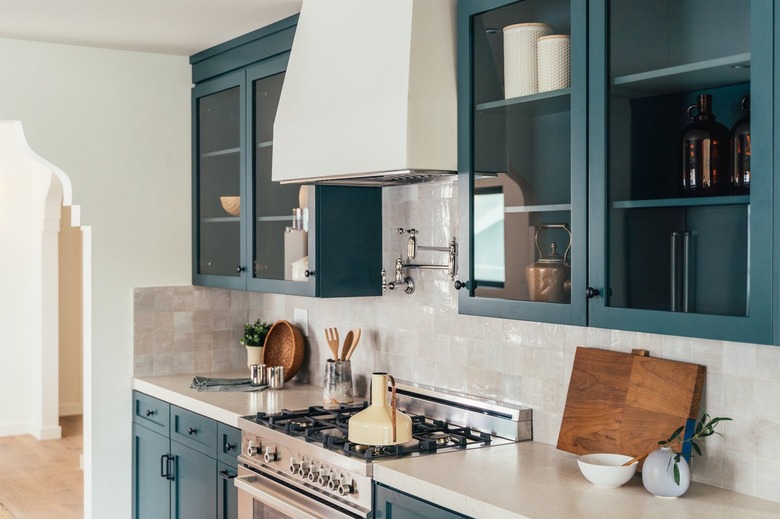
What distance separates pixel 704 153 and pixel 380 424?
130cm

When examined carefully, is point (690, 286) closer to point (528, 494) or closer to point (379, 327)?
point (528, 494)

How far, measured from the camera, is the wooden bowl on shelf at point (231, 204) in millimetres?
4176

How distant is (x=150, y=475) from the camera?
14.0ft

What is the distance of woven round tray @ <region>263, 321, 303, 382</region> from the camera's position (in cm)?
→ 423

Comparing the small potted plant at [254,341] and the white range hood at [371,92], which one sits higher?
the white range hood at [371,92]

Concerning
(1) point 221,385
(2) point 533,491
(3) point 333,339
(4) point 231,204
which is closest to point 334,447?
(2) point 533,491

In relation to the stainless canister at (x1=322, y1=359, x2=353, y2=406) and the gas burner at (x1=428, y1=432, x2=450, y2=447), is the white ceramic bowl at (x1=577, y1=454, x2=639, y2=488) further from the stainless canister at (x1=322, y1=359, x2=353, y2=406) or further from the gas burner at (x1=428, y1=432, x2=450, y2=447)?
the stainless canister at (x1=322, y1=359, x2=353, y2=406)

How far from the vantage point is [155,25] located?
3869 mm

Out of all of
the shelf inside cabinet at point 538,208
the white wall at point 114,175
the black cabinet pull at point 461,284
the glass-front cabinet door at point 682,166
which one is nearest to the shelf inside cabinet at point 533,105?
the glass-front cabinet door at point 682,166

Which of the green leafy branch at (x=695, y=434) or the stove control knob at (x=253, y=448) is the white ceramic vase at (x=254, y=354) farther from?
the green leafy branch at (x=695, y=434)

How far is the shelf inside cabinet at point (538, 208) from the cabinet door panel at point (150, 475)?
2.19 m

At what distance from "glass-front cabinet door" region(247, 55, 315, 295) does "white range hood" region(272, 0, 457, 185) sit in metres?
0.36

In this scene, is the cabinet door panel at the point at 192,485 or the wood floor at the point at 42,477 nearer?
the cabinet door panel at the point at 192,485

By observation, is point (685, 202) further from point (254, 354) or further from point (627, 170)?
point (254, 354)
